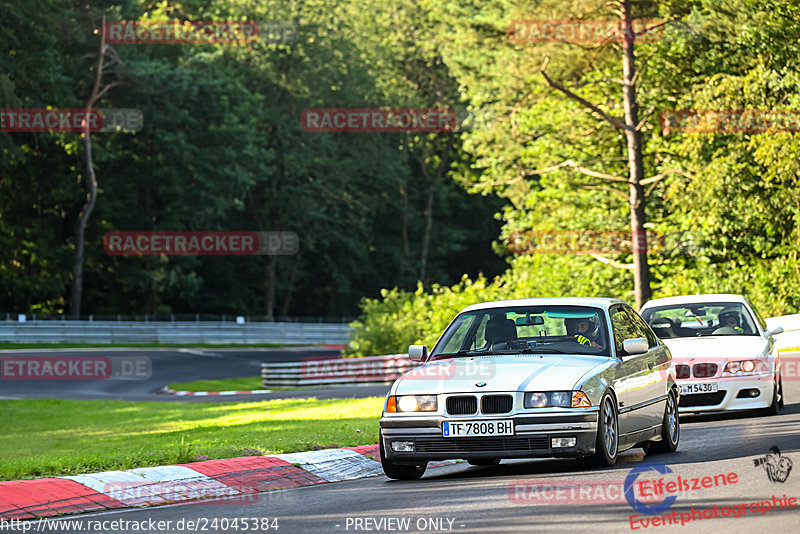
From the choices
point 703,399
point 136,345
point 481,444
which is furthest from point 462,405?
point 136,345

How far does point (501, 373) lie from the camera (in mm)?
10133

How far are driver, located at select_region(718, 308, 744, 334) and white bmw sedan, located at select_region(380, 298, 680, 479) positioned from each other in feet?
16.5

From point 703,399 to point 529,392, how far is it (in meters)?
6.31

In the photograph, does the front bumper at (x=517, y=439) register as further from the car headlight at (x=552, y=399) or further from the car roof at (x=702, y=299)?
the car roof at (x=702, y=299)

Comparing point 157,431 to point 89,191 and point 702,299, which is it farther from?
point 89,191

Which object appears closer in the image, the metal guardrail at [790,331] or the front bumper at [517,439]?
the front bumper at [517,439]

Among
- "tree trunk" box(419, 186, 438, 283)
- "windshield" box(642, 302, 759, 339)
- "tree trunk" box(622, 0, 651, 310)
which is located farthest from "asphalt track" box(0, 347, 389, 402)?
"tree trunk" box(419, 186, 438, 283)

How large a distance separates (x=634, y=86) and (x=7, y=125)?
101 ft

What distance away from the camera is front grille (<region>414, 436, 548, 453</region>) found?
974 centimetres

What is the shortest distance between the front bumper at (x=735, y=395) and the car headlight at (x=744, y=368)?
0.22 ft

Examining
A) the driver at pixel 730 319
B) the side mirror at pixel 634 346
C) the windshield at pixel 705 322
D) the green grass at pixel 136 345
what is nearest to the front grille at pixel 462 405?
the side mirror at pixel 634 346

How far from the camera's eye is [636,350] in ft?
35.6

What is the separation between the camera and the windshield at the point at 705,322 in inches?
647

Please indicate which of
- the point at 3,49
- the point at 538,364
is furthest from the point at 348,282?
the point at 538,364
